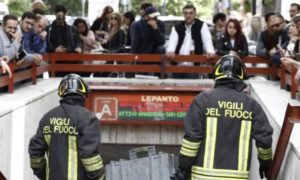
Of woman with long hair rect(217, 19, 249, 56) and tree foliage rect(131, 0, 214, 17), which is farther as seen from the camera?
tree foliage rect(131, 0, 214, 17)

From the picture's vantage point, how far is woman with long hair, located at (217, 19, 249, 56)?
1462 centimetres

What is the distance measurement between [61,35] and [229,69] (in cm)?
834

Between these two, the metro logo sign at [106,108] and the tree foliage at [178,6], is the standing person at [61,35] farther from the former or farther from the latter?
the tree foliage at [178,6]

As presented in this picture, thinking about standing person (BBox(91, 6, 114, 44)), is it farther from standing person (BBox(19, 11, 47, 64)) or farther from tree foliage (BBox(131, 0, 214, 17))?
tree foliage (BBox(131, 0, 214, 17))

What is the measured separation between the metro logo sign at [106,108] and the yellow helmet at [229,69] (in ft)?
25.0

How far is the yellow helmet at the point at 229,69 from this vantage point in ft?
25.2

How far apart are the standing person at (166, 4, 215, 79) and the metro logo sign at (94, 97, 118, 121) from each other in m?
1.33

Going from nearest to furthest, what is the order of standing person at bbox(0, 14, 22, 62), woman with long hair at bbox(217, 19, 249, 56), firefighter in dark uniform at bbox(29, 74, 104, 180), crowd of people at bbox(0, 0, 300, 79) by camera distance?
firefighter in dark uniform at bbox(29, 74, 104, 180), standing person at bbox(0, 14, 22, 62), crowd of people at bbox(0, 0, 300, 79), woman with long hair at bbox(217, 19, 249, 56)

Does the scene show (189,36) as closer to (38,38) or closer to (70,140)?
(38,38)

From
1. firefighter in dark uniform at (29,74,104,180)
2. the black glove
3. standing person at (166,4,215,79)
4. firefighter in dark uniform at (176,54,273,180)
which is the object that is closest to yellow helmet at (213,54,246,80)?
firefighter in dark uniform at (176,54,273,180)

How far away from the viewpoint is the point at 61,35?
51.4 ft

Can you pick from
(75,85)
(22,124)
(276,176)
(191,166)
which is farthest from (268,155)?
(22,124)

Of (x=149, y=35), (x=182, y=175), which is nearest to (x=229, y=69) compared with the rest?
(x=182, y=175)

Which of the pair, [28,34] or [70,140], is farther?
[28,34]
